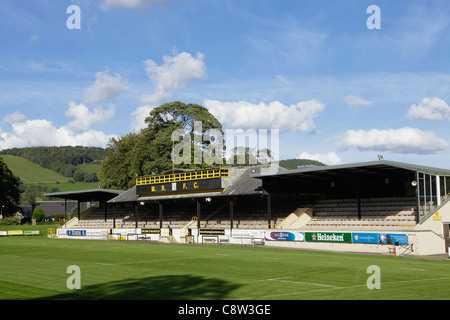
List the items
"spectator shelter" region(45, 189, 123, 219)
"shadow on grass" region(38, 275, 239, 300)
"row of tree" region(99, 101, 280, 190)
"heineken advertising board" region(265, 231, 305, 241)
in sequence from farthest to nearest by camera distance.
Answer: "row of tree" region(99, 101, 280, 190) → "spectator shelter" region(45, 189, 123, 219) → "heineken advertising board" region(265, 231, 305, 241) → "shadow on grass" region(38, 275, 239, 300)

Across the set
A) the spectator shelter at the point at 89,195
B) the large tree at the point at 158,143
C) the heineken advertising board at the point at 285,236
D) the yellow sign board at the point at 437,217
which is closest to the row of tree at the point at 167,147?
the large tree at the point at 158,143

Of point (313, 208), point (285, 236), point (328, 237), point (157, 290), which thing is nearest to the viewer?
point (157, 290)

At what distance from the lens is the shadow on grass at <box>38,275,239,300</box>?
647 inches

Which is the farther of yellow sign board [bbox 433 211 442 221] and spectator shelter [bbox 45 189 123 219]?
spectator shelter [bbox 45 189 123 219]

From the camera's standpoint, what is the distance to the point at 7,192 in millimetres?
97938

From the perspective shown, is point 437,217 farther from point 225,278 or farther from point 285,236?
point 225,278

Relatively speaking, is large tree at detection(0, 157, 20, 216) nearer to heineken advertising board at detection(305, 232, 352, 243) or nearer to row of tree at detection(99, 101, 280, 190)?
row of tree at detection(99, 101, 280, 190)

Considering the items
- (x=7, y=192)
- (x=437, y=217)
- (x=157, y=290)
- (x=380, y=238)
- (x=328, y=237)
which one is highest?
(x=7, y=192)

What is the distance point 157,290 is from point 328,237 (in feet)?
69.5

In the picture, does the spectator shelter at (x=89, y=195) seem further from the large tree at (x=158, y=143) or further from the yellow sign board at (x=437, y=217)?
the yellow sign board at (x=437, y=217)

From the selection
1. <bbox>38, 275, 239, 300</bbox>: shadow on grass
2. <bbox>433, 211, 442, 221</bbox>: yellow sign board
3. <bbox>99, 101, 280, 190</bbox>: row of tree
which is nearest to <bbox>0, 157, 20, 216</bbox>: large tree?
<bbox>99, 101, 280, 190</bbox>: row of tree

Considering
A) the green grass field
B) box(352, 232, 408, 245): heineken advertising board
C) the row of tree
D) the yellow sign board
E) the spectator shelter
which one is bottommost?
the green grass field

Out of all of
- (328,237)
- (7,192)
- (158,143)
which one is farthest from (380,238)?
(7,192)

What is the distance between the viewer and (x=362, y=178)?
4309 cm
